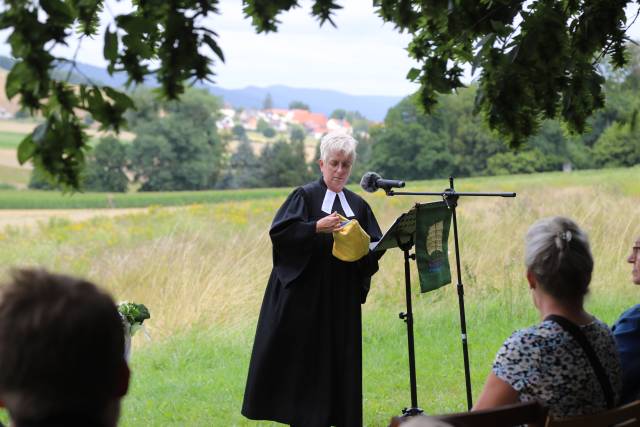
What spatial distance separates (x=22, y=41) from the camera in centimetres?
231

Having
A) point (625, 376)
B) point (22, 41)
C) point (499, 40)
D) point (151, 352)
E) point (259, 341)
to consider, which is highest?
point (499, 40)

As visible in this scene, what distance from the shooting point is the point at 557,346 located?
2.92 metres

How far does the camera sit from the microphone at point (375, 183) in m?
5.32

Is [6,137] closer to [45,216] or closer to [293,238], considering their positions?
[45,216]

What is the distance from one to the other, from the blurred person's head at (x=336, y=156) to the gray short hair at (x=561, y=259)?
2556mm

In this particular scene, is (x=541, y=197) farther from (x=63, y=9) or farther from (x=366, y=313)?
(x=63, y=9)

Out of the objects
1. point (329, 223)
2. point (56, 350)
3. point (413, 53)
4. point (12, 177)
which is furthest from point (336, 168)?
point (12, 177)

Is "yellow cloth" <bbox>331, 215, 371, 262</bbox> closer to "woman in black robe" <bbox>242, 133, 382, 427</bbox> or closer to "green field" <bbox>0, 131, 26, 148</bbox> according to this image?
"woman in black robe" <bbox>242, 133, 382, 427</bbox>

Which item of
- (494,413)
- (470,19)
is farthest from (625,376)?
(470,19)

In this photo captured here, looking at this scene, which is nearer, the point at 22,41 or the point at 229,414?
the point at 22,41

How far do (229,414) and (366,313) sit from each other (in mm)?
3662

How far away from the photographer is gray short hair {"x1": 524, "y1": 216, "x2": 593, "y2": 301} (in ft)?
9.66

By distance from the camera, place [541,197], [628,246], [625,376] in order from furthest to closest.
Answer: [541,197] < [628,246] < [625,376]

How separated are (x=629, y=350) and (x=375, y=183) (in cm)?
213
